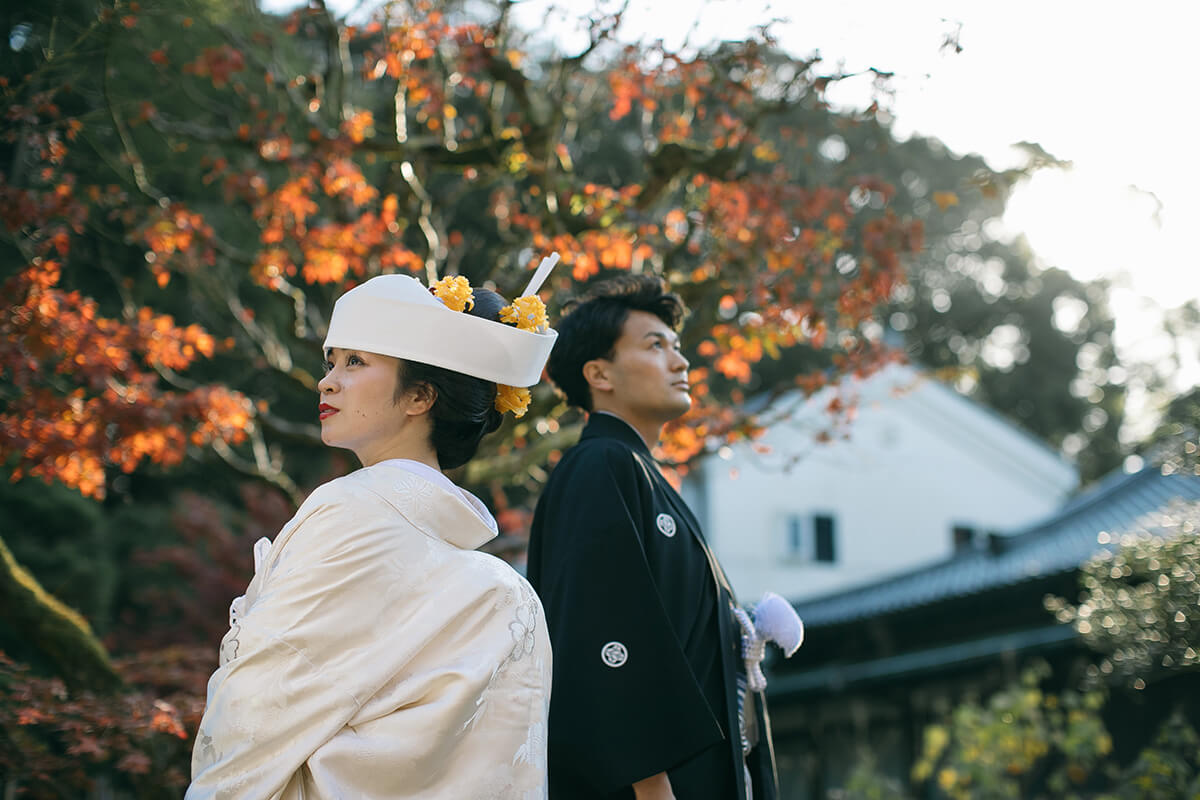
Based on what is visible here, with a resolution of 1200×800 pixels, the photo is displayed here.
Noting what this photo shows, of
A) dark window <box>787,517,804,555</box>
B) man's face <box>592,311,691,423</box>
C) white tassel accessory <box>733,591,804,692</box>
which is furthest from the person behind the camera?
dark window <box>787,517,804,555</box>

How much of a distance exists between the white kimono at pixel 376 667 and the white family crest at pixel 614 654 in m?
0.43

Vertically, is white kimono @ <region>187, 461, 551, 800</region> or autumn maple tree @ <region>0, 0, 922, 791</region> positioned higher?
autumn maple tree @ <region>0, 0, 922, 791</region>

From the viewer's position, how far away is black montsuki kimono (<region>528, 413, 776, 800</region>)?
2.68 meters

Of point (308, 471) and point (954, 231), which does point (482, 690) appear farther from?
point (954, 231)

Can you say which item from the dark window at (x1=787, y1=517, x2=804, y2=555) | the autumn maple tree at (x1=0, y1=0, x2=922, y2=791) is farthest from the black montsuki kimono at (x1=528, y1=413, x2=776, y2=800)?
the dark window at (x1=787, y1=517, x2=804, y2=555)

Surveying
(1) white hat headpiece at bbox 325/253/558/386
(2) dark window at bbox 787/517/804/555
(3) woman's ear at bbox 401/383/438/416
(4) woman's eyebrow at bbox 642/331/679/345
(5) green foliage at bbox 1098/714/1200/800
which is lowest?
(5) green foliage at bbox 1098/714/1200/800

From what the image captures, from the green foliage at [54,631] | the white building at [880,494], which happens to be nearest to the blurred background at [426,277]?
the green foliage at [54,631]

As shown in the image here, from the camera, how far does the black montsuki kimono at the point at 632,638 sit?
2676 mm

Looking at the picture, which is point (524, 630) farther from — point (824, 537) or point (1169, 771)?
point (824, 537)

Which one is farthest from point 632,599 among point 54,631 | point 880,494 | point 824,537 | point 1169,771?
point 880,494

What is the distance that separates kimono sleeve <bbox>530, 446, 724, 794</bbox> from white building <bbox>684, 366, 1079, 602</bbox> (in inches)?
547

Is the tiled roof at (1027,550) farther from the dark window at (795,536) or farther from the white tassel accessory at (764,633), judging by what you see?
the white tassel accessory at (764,633)

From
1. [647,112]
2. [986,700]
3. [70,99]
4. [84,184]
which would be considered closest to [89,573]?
[84,184]

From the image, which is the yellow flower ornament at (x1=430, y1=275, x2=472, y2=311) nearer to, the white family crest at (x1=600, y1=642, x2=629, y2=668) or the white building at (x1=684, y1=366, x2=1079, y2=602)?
the white family crest at (x1=600, y1=642, x2=629, y2=668)
